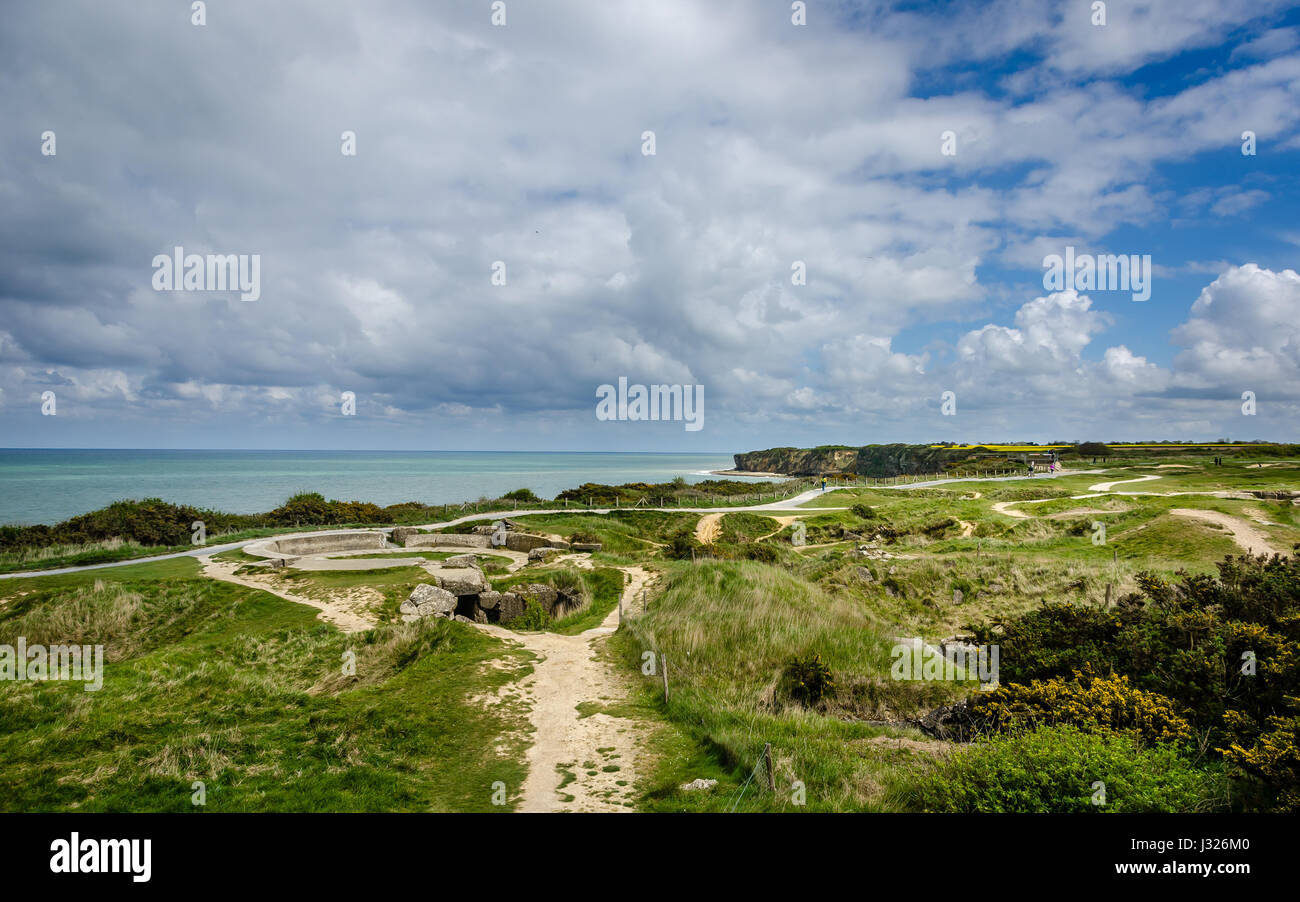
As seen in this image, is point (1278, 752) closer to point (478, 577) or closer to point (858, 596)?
point (858, 596)

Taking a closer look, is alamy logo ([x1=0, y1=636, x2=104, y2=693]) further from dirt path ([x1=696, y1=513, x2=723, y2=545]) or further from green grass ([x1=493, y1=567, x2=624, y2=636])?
dirt path ([x1=696, y1=513, x2=723, y2=545])

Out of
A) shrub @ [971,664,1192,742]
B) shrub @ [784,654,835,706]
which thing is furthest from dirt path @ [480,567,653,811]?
shrub @ [971,664,1192,742]

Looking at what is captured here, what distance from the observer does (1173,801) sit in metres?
5.80

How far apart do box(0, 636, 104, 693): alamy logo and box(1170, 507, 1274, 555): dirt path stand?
129ft

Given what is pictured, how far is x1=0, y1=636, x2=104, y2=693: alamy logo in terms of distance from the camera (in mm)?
12484

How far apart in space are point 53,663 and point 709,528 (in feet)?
117

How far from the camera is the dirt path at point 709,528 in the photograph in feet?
134

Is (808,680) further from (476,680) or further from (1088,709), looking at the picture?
(476,680)

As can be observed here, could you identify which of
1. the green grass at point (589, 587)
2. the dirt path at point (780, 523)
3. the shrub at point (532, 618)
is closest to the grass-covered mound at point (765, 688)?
the green grass at point (589, 587)

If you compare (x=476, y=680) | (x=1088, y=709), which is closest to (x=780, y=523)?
(x=476, y=680)
